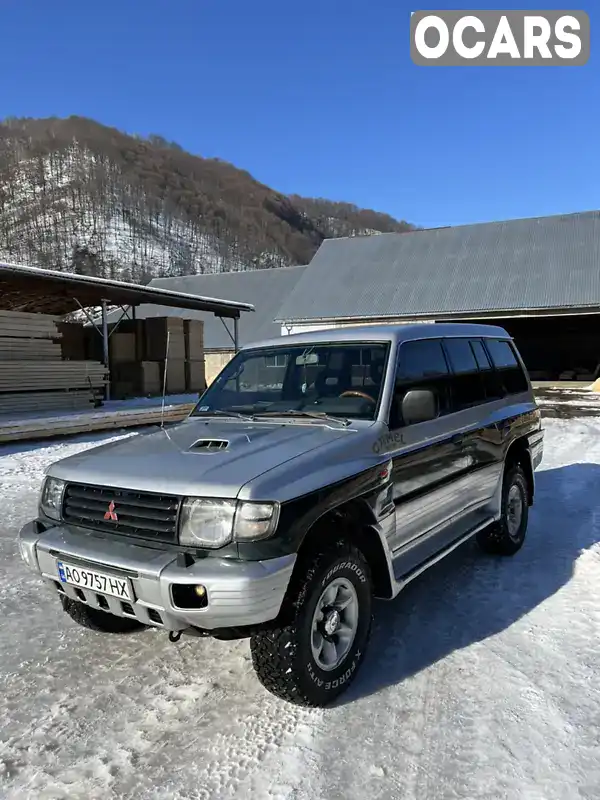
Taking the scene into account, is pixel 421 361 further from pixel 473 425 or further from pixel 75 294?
pixel 75 294

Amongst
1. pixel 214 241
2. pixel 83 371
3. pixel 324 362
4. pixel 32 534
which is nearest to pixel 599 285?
pixel 83 371

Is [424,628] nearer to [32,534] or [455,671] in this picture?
[455,671]

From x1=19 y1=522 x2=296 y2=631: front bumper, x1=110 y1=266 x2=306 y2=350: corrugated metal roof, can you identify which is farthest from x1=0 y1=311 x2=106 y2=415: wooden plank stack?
x1=110 y1=266 x2=306 y2=350: corrugated metal roof

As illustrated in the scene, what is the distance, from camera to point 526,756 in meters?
2.66

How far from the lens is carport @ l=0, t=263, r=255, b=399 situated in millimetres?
13163

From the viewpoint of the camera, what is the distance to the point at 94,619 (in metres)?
3.68

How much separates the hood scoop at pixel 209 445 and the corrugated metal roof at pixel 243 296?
2668 centimetres

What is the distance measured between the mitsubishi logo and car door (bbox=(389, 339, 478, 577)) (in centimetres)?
154

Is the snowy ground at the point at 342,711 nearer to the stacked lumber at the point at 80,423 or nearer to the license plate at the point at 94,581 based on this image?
the license plate at the point at 94,581

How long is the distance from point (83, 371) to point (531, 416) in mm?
11091

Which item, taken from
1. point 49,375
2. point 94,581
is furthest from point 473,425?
point 49,375

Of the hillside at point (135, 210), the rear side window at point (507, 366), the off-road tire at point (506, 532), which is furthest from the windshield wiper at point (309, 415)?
the hillside at point (135, 210)

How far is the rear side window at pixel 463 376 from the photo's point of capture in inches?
179

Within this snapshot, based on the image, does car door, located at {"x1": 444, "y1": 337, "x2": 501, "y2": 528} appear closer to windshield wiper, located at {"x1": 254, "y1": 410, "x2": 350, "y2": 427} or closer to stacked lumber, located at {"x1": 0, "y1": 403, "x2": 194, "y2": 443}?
windshield wiper, located at {"x1": 254, "y1": 410, "x2": 350, "y2": 427}
